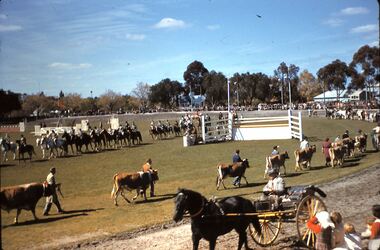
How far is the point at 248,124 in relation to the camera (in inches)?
1236

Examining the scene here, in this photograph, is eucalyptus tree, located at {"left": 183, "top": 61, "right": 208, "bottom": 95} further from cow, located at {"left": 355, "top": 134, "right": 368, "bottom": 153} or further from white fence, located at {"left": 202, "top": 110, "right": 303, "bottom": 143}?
cow, located at {"left": 355, "top": 134, "right": 368, "bottom": 153}

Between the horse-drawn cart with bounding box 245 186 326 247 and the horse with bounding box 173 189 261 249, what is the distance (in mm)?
371

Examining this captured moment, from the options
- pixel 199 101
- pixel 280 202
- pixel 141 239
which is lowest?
pixel 141 239

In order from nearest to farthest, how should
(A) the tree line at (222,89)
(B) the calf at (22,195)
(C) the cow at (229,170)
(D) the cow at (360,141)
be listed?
A: (B) the calf at (22,195) → (C) the cow at (229,170) → (D) the cow at (360,141) → (A) the tree line at (222,89)

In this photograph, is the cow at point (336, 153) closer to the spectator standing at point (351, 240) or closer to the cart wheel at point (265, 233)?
the cart wheel at point (265, 233)

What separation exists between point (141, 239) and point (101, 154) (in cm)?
1684

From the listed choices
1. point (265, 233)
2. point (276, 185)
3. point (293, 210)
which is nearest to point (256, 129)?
point (276, 185)

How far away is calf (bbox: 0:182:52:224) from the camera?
36.4 ft

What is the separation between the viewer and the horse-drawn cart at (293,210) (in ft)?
30.2

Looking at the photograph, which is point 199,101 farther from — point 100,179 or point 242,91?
point 100,179

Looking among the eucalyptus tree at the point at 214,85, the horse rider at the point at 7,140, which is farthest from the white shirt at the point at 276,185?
the eucalyptus tree at the point at 214,85

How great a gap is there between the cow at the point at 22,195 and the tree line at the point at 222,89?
14.9 metres

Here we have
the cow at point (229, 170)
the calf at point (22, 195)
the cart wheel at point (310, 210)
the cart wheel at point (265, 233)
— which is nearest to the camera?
the cart wheel at point (310, 210)

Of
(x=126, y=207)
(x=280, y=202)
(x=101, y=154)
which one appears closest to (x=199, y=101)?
(x=101, y=154)
